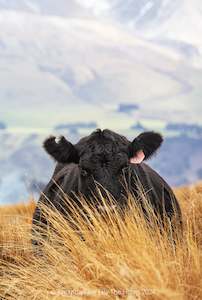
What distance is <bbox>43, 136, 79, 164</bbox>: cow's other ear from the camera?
22.4 ft

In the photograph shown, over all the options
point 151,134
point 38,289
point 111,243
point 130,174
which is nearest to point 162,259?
point 111,243

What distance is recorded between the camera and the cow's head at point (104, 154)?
6.27 metres

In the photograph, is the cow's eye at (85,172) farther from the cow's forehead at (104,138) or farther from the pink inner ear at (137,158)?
the pink inner ear at (137,158)

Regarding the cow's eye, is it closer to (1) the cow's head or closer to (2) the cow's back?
(1) the cow's head

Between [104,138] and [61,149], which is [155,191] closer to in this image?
[104,138]

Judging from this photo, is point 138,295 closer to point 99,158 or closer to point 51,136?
point 99,158

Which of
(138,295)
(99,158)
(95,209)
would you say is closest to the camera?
(138,295)

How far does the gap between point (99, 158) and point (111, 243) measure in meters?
1.49

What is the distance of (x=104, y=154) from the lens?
6461 mm

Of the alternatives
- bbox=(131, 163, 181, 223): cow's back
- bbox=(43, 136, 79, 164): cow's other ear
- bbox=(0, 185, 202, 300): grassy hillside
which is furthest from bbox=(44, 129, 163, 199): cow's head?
bbox=(0, 185, 202, 300): grassy hillside

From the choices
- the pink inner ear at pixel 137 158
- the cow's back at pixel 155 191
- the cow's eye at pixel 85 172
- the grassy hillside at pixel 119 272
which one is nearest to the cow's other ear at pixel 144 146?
the pink inner ear at pixel 137 158

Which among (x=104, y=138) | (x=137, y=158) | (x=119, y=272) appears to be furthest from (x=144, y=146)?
(x=119, y=272)

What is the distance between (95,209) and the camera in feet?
19.1

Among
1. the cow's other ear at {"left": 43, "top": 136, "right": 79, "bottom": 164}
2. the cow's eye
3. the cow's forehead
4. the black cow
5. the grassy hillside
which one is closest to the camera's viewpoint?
the grassy hillside
